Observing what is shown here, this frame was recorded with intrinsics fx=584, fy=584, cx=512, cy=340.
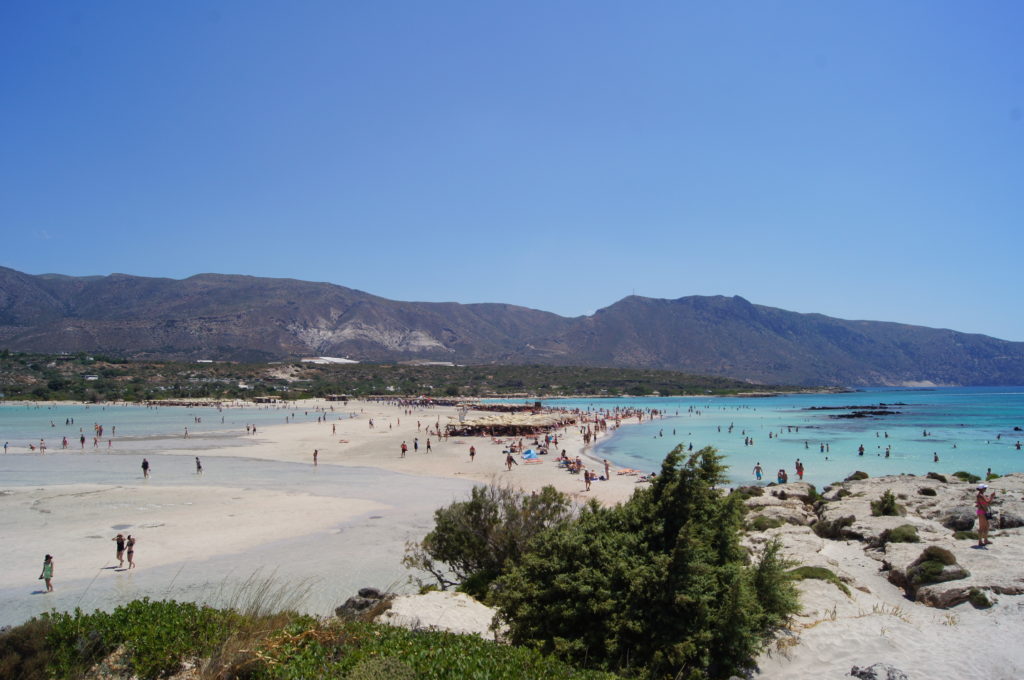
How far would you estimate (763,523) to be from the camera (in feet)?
48.1

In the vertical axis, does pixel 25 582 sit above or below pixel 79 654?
below

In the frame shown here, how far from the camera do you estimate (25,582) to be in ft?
39.3

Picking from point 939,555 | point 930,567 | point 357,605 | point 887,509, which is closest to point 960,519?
point 887,509

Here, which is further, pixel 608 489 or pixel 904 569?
pixel 608 489

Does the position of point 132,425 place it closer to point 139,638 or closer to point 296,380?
point 139,638

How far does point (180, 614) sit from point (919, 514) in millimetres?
19215

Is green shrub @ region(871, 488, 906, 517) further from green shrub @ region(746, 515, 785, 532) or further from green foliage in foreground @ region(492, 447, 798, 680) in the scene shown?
→ green foliage in foreground @ region(492, 447, 798, 680)

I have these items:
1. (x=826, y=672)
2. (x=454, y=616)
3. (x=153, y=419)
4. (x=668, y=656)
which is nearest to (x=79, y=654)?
(x=454, y=616)

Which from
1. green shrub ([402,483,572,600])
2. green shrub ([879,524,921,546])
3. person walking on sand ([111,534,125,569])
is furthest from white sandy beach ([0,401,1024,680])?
green shrub ([402,483,572,600])

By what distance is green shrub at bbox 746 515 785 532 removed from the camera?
14.5 meters

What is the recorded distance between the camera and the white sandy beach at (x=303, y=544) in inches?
295

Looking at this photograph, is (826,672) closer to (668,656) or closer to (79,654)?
(668,656)

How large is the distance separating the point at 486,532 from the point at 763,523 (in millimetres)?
8392

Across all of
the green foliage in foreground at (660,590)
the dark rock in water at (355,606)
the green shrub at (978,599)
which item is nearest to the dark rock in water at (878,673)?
the green foliage in foreground at (660,590)
